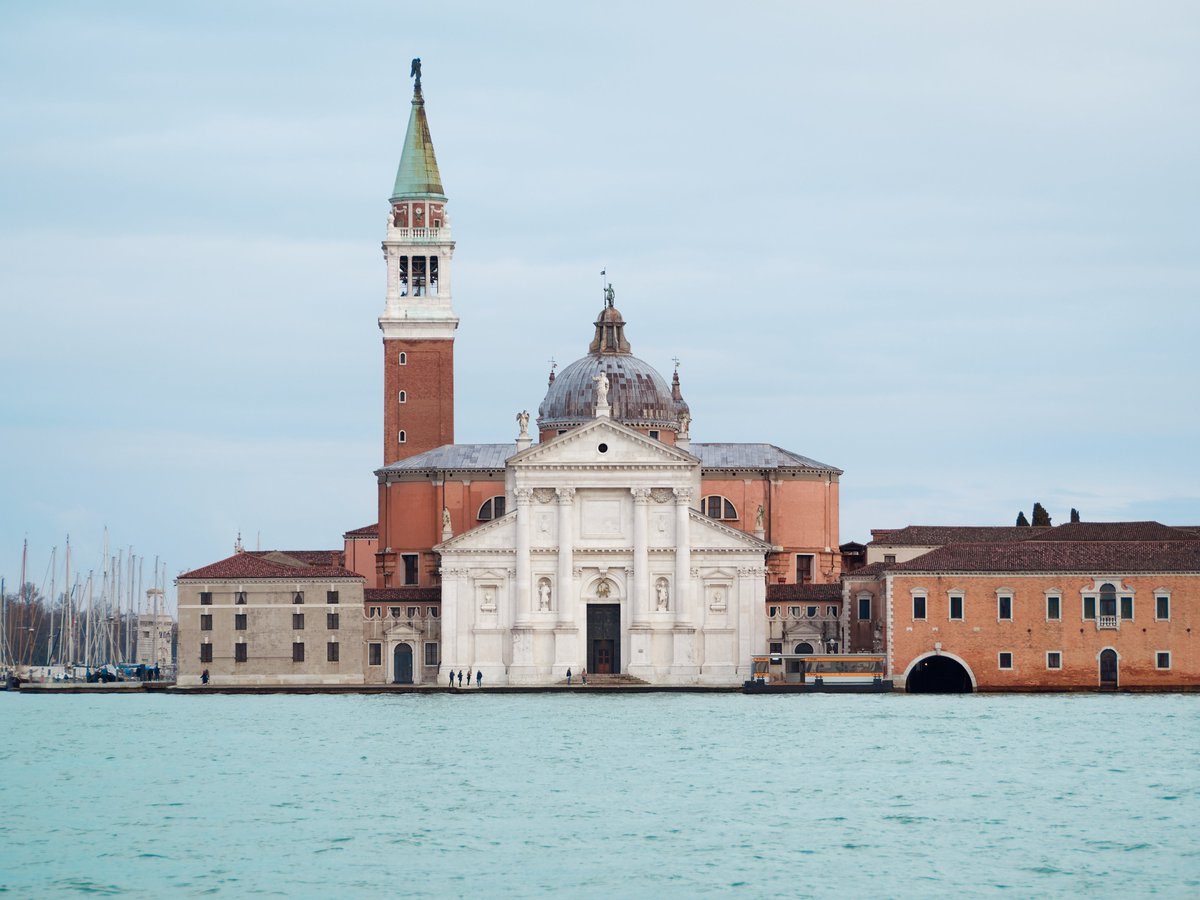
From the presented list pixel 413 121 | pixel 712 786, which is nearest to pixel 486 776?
pixel 712 786

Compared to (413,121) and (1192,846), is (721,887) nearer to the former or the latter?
(1192,846)

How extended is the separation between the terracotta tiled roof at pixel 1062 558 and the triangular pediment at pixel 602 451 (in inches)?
310

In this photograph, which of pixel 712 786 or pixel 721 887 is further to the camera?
pixel 712 786

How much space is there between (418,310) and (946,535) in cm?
1977

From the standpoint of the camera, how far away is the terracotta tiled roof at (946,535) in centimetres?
7056

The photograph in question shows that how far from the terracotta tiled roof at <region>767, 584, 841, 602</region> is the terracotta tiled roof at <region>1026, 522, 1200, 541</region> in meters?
6.92

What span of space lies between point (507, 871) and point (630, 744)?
17380mm

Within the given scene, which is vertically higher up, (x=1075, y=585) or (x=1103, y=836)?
(x=1075, y=585)

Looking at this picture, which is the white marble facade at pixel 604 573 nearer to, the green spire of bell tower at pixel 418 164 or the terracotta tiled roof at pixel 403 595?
the terracotta tiled roof at pixel 403 595

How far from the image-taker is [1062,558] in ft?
206

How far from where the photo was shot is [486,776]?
39.2 m

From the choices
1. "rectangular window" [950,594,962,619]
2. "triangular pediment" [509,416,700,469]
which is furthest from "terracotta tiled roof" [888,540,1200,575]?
"triangular pediment" [509,416,700,469]

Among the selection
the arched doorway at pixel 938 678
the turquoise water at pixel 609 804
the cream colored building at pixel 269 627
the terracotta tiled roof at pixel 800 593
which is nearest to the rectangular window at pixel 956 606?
the arched doorway at pixel 938 678

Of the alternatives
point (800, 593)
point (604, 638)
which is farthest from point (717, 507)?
point (604, 638)
